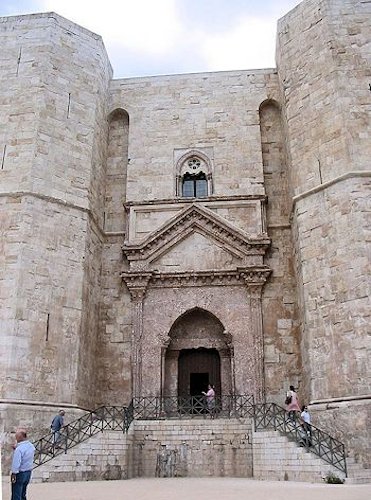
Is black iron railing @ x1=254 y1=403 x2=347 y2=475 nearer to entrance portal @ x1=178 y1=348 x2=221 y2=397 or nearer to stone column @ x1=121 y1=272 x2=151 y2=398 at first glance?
entrance portal @ x1=178 y1=348 x2=221 y2=397

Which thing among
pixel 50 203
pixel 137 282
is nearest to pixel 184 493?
pixel 137 282

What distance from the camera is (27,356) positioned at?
1171cm

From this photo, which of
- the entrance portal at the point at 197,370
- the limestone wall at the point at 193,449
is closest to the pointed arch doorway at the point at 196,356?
the entrance portal at the point at 197,370

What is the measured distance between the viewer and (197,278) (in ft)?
46.9

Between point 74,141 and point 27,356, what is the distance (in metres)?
5.91

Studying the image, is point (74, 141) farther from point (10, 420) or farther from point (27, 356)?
point (10, 420)

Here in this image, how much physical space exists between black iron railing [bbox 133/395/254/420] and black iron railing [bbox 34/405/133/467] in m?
1.07

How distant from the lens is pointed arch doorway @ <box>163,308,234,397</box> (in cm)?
1398

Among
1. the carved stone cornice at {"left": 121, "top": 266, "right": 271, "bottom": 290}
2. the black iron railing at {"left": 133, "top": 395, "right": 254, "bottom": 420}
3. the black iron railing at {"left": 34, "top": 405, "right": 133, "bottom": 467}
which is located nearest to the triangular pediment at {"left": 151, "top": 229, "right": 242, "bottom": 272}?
the carved stone cornice at {"left": 121, "top": 266, "right": 271, "bottom": 290}

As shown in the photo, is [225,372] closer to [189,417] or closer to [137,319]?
[189,417]

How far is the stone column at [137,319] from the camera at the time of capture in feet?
44.4

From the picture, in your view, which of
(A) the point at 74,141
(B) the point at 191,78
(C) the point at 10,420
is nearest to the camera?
(C) the point at 10,420

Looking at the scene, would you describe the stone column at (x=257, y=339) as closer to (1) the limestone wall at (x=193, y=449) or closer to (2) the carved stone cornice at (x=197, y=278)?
(2) the carved stone cornice at (x=197, y=278)

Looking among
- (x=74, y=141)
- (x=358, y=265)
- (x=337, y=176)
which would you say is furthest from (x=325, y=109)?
(x=74, y=141)
